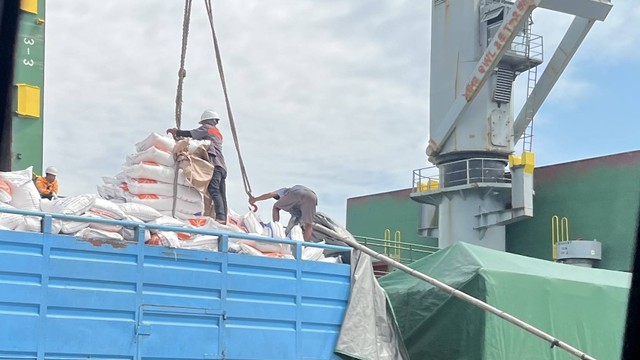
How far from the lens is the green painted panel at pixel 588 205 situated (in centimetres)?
1930

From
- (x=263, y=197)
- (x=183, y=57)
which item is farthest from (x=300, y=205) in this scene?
(x=183, y=57)

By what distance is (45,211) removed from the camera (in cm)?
679

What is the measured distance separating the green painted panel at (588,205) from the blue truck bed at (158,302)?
1287cm

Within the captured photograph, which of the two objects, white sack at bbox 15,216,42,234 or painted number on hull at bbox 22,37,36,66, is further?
painted number on hull at bbox 22,37,36,66

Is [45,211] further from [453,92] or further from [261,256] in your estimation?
[453,92]

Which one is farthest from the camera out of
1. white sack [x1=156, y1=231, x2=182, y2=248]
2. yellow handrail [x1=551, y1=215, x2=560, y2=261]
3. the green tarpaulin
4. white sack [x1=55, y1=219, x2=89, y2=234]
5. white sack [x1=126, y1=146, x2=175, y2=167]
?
yellow handrail [x1=551, y1=215, x2=560, y2=261]

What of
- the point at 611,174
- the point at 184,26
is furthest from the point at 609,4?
the point at 184,26

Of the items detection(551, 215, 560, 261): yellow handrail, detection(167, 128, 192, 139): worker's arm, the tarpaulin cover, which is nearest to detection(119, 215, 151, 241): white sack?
detection(167, 128, 192, 139): worker's arm

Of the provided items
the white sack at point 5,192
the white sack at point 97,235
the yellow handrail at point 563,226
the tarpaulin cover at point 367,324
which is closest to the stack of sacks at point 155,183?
the white sack at point 97,235

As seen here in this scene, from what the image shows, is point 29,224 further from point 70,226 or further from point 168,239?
point 168,239

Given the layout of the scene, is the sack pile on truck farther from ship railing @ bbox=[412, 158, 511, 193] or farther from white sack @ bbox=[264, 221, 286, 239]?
ship railing @ bbox=[412, 158, 511, 193]

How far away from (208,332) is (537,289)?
4.55m

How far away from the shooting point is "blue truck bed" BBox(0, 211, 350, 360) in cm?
595

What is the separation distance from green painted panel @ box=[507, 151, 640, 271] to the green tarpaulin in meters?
8.75
